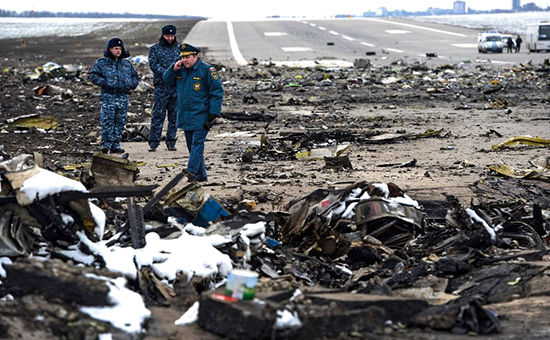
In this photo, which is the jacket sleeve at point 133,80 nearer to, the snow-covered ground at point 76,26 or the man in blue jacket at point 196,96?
the man in blue jacket at point 196,96

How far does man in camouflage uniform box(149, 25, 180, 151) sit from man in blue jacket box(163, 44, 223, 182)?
2.10m

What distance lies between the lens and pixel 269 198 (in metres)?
8.95

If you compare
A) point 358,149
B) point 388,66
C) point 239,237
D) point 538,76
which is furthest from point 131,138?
point 388,66

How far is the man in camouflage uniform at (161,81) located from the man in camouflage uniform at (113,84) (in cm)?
35

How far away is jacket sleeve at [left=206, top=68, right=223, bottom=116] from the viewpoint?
9188 mm

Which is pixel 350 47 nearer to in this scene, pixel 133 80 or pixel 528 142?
pixel 528 142

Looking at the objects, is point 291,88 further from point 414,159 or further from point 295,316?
point 295,316

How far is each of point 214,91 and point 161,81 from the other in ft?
8.20

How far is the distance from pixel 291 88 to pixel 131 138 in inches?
380

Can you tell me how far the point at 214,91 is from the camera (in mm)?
9219

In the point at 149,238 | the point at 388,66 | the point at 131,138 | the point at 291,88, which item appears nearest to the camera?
the point at 149,238

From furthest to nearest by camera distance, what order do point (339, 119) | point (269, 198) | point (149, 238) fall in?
point (339, 119) → point (269, 198) → point (149, 238)

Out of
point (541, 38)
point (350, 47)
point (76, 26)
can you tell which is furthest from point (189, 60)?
point (76, 26)

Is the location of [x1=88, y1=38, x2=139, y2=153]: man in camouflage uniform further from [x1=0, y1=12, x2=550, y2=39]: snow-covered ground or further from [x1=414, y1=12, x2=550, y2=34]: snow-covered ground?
[x1=414, y1=12, x2=550, y2=34]: snow-covered ground
